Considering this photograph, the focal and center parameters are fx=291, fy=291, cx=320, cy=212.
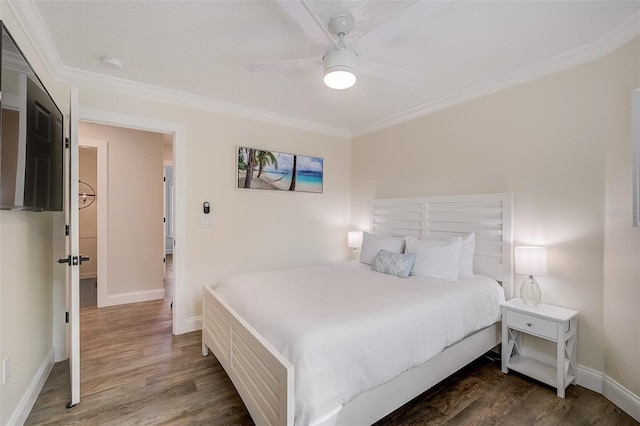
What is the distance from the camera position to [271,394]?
4.85ft

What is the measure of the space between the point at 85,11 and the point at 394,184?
10.9 ft

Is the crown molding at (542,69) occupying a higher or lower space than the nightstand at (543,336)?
higher

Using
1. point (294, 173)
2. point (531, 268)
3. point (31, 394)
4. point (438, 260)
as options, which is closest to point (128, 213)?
point (294, 173)

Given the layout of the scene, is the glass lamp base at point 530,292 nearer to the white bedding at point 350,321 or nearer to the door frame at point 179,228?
the white bedding at point 350,321

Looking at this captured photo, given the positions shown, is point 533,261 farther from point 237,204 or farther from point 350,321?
point 237,204

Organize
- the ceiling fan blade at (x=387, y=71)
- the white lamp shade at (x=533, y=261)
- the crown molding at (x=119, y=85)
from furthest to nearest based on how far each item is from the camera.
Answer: the white lamp shade at (x=533, y=261) → the ceiling fan blade at (x=387, y=71) → the crown molding at (x=119, y=85)

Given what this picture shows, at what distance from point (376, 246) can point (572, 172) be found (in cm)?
186

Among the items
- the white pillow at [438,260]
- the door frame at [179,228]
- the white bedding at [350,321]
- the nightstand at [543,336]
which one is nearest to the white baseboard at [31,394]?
the door frame at [179,228]

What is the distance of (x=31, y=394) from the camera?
196 cm

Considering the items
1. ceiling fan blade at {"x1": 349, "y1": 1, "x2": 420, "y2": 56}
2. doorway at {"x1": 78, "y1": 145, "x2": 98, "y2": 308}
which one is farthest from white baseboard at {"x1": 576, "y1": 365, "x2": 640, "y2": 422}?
doorway at {"x1": 78, "y1": 145, "x2": 98, "y2": 308}

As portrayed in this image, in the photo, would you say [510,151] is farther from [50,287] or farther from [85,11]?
[50,287]

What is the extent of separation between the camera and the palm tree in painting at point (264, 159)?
3.66 m

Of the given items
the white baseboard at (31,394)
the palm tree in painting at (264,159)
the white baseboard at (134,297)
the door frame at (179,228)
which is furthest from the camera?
the white baseboard at (134,297)

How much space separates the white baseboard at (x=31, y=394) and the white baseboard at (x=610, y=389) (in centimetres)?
383
